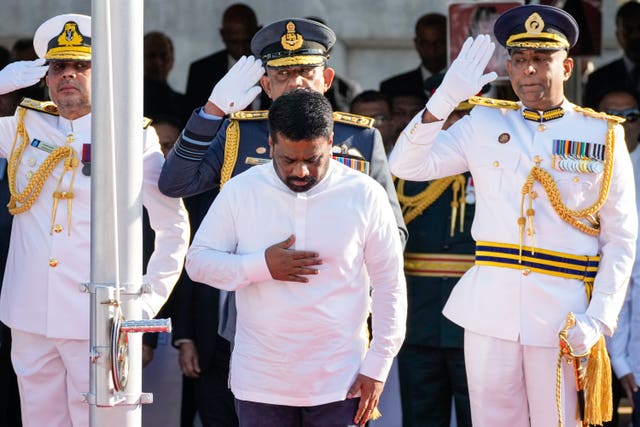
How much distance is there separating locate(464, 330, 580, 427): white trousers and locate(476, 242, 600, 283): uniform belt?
27 cm

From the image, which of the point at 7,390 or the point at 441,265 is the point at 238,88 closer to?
the point at 441,265

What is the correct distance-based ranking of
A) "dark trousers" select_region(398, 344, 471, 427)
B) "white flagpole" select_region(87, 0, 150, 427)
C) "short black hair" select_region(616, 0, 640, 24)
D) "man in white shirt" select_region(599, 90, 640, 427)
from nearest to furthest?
"white flagpole" select_region(87, 0, 150, 427)
"dark trousers" select_region(398, 344, 471, 427)
"man in white shirt" select_region(599, 90, 640, 427)
"short black hair" select_region(616, 0, 640, 24)

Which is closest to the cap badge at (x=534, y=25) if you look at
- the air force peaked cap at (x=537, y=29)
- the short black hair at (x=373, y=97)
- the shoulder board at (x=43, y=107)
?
the air force peaked cap at (x=537, y=29)

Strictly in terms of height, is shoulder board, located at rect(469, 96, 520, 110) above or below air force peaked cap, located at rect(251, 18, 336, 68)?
below

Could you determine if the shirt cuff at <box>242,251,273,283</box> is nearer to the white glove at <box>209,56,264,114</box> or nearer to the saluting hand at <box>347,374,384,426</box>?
the saluting hand at <box>347,374,384,426</box>

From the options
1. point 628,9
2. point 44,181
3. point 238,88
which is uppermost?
point 628,9

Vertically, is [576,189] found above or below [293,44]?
below

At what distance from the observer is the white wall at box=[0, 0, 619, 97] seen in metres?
8.73

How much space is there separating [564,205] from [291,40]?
115 cm

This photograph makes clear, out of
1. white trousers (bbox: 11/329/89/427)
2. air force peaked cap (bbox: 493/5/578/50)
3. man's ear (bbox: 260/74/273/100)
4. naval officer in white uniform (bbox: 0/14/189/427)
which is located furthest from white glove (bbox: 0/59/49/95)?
air force peaked cap (bbox: 493/5/578/50)

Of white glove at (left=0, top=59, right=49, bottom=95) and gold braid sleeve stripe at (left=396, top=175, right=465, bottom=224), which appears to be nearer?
white glove at (left=0, top=59, right=49, bottom=95)

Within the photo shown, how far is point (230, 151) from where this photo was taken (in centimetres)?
498

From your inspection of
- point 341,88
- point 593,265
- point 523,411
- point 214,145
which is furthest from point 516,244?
point 341,88

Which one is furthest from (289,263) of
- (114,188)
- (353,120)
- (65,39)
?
(65,39)
